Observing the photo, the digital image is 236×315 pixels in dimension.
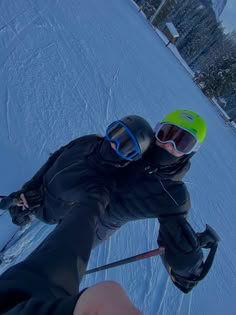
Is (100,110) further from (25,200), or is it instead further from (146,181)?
(146,181)

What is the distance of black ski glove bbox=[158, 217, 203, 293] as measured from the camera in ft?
6.17

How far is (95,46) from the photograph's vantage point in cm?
818

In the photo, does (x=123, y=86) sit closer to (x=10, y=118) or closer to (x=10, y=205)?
(x=10, y=118)

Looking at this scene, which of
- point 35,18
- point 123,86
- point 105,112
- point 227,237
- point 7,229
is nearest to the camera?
point 7,229

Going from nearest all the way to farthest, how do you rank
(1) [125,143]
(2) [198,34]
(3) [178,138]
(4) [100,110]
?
(1) [125,143] → (3) [178,138] → (4) [100,110] → (2) [198,34]

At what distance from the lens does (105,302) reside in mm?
577

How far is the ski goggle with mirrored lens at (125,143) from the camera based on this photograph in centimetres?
184

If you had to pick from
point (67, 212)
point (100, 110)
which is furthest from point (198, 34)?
point (67, 212)

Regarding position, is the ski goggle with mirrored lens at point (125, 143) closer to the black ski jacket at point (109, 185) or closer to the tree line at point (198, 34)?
the black ski jacket at point (109, 185)

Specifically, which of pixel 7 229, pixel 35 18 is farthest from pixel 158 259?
pixel 35 18

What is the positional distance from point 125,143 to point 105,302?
1.32 m

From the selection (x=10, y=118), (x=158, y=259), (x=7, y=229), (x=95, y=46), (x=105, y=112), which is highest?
(x=95, y=46)

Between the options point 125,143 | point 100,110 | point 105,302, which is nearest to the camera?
point 105,302

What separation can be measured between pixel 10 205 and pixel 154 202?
1.24 meters
